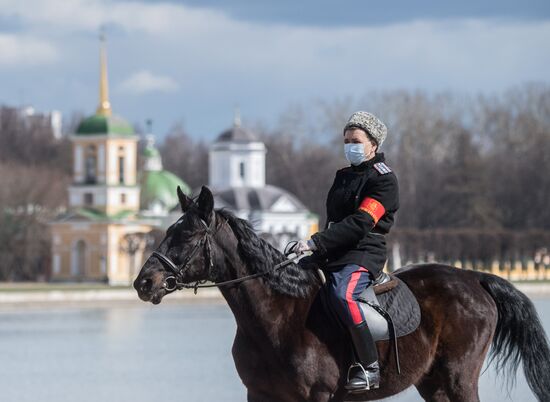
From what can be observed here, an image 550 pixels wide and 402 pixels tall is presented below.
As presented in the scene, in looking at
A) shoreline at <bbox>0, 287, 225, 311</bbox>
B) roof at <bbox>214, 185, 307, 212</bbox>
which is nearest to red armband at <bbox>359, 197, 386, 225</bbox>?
shoreline at <bbox>0, 287, 225, 311</bbox>

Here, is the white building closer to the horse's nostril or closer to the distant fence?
the distant fence

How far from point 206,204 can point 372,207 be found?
0.92 m

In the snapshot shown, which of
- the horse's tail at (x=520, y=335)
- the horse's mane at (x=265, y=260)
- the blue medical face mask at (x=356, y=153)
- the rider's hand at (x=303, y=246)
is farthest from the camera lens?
the horse's tail at (x=520, y=335)

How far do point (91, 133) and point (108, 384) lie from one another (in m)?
57.0

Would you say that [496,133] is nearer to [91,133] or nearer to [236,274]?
[91,133]

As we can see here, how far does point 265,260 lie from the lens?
27.7 ft

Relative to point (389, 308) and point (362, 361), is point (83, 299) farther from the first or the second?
point (362, 361)

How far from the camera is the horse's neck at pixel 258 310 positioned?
330 inches

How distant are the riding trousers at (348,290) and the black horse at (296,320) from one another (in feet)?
0.44

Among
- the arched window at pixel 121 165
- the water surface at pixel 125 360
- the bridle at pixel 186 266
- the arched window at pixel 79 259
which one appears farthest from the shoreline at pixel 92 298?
the bridle at pixel 186 266

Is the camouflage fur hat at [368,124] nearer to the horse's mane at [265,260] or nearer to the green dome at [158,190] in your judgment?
the horse's mane at [265,260]

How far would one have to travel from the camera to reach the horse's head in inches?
317

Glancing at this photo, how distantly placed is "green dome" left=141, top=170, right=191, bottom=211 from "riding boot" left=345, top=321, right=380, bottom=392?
2641 inches

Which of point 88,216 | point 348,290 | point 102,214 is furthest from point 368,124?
point 102,214
